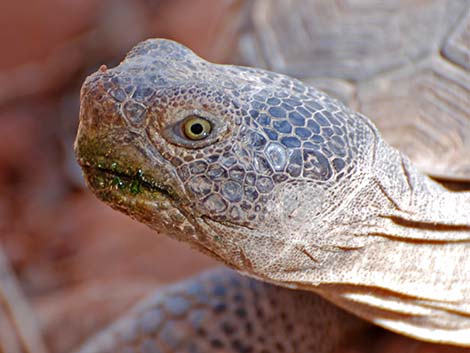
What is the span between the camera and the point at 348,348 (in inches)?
134

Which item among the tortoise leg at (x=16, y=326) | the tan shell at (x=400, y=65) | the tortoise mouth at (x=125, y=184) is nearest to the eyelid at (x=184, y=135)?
the tortoise mouth at (x=125, y=184)

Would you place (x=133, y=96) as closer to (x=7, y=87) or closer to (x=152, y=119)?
(x=152, y=119)

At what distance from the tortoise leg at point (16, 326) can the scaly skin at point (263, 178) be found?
1985 millimetres

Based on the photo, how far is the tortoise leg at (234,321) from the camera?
325 centimetres

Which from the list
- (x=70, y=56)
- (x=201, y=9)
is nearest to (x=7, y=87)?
(x=70, y=56)

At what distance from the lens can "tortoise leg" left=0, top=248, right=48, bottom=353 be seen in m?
4.05

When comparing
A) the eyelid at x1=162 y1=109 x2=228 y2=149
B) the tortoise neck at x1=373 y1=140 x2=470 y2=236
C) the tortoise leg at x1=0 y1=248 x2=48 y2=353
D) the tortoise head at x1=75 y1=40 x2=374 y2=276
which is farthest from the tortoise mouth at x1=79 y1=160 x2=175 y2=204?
the tortoise leg at x1=0 y1=248 x2=48 y2=353

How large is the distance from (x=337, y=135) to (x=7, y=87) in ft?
16.7

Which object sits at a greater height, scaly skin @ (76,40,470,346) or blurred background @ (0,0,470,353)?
blurred background @ (0,0,470,353)

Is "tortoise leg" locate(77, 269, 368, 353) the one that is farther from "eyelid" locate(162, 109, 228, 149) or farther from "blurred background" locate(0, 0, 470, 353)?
"eyelid" locate(162, 109, 228, 149)

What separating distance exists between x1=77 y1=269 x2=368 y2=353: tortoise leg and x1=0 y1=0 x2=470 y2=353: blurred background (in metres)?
0.84

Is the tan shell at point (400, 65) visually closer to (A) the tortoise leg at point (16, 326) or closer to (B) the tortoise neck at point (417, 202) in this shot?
(B) the tortoise neck at point (417, 202)

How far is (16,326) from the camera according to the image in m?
4.16

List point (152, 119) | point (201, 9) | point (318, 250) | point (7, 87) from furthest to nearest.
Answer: point (201, 9) < point (7, 87) < point (318, 250) < point (152, 119)
